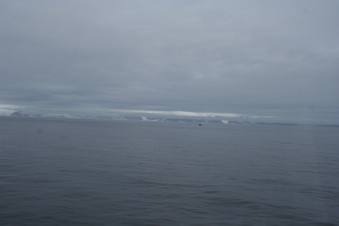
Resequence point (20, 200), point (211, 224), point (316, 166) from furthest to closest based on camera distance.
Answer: point (316, 166) → point (20, 200) → point (211, 224)

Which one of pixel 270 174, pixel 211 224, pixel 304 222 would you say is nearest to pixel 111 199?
pixel 211 224

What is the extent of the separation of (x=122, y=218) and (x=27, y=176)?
40.3ft

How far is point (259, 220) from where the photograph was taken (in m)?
15.0

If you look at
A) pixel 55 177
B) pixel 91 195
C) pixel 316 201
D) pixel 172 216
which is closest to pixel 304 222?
pixel 316 201

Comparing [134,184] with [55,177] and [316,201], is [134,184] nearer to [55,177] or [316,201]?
[55,177]

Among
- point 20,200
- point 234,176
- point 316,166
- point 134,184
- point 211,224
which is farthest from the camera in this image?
point 316,166

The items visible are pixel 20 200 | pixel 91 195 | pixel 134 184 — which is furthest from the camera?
pixel 134 184

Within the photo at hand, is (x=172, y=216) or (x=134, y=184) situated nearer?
(x=172, y=216)

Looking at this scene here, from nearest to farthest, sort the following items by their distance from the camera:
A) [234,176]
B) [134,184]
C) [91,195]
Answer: [91,195], [134,184], [234,176]

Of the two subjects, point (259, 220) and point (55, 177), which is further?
point (55, 177)

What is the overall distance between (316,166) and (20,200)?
31.0 meters

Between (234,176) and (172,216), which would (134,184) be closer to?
(172,216)

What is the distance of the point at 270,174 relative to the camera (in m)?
27.4

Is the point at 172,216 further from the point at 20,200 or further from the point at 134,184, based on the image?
the point at 20,200
